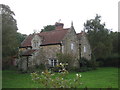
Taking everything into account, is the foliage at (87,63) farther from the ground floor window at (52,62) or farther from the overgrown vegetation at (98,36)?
the overgrown vegetation at (98,36)

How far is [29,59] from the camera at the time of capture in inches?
1384

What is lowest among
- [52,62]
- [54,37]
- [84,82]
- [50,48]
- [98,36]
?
[84,82]

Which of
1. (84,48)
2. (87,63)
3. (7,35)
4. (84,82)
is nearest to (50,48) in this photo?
(87,63)

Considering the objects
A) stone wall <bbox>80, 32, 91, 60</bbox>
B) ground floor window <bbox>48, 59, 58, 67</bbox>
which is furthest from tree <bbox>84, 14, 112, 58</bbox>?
ground floor window <bbox>48, 59, 58, 67</bbox>

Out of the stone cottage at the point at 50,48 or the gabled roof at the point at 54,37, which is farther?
the gabled roof at the point at 54,37

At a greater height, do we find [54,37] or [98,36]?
[98,36]

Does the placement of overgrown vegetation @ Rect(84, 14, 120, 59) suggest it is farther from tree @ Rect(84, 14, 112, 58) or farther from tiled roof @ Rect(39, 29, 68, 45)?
tiled roof @ Rect(39, 29, 68, 45)

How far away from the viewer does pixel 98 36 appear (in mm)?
47062

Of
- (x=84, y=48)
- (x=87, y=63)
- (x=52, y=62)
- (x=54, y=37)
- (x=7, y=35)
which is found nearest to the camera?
(x=7, y=35)

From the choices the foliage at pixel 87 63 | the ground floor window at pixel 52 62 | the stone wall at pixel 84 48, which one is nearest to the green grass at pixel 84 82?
the ground floor window at pixel 52 62

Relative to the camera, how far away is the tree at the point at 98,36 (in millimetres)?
45816

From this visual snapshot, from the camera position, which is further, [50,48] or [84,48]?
[84,48]

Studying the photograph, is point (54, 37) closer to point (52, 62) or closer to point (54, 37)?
point (54, 37)

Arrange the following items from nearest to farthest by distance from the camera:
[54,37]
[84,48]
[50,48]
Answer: [50,48] → [54,37] → [84,48]
